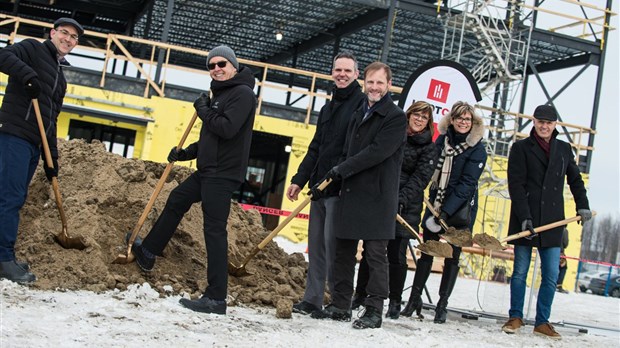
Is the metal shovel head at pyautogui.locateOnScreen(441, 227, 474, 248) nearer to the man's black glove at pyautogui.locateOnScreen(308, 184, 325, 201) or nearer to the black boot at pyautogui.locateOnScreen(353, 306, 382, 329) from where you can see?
the black boot at pyautogui.locateOnScreen(353, 306, 382, 329)

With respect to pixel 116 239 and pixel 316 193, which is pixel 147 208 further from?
pixel 316 193

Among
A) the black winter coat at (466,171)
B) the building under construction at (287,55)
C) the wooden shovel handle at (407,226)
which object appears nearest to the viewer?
the wooden shovel handle at (407,226)

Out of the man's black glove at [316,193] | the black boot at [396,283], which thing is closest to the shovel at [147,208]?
the man's black glove at [316,193]

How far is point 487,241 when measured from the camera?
649cm

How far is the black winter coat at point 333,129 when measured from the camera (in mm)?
5836

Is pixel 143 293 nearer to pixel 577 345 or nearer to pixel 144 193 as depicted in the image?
pixel 144 193

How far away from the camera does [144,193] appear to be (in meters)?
6.79

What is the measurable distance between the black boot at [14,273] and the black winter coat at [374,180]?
2123 mm

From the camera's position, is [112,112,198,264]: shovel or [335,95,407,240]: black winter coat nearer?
[335,95,407,240]: black winter coat

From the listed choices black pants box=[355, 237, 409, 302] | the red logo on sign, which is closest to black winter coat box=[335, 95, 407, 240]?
black pants box=[355, 237, 409, 302]

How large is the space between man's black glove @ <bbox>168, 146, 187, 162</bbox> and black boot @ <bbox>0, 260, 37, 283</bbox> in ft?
4.17

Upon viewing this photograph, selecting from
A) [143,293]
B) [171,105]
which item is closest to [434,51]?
[171,105]

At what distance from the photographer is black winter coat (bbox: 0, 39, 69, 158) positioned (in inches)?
196

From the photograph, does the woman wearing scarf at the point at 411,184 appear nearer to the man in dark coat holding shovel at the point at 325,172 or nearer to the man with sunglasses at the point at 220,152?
the man in dark coat holding shovel at the point at 325,172
